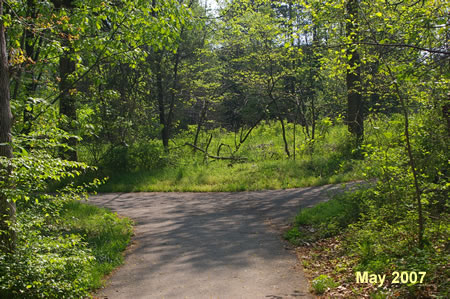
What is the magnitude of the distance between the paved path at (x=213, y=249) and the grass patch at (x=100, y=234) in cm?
21

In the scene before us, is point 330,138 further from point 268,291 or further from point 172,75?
point 268,291

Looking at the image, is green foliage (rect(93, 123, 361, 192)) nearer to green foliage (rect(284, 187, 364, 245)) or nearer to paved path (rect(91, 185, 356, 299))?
paved path (rect(91, 185, 356, 299))

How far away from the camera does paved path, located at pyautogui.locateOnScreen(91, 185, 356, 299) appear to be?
552cm

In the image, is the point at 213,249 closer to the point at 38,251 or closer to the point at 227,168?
the point at 38,251

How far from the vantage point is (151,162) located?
15.8m

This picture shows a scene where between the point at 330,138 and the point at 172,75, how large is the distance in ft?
27.0

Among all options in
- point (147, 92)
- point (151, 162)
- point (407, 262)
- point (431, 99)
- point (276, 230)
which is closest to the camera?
point (407, 262)

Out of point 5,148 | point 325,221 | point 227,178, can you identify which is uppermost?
point 5,148

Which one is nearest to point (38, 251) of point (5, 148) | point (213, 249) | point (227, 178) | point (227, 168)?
point (5, 148)

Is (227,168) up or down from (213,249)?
up

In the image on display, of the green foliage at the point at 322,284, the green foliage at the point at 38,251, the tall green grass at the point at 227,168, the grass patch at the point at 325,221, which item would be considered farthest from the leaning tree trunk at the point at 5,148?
the tall green grass at the point at 227,168

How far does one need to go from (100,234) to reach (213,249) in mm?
2544

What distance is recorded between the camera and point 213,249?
7164 millimetres

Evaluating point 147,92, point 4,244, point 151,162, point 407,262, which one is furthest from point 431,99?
point 147,92
